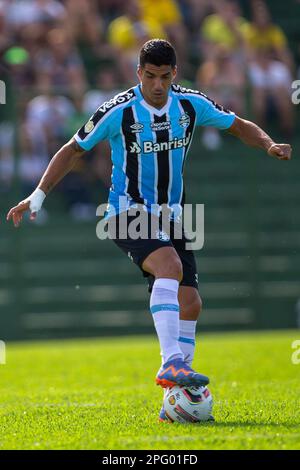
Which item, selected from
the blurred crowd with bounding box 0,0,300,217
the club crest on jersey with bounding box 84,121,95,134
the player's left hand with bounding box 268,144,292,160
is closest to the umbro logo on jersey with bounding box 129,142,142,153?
the club crest on jersey with bounding box 84,121,95,134

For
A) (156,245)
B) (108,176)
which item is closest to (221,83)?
(108,176)

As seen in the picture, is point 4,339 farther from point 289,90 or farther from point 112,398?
point 112,398

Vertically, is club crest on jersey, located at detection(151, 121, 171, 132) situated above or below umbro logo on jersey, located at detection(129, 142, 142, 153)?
above

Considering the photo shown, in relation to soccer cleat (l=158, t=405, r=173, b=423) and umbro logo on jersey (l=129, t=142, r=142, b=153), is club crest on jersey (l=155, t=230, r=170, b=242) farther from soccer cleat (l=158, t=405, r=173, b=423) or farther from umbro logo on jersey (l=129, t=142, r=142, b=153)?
soccer cleat (l=158, t=405, r=173, b=423)

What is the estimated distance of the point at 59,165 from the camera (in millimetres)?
6211

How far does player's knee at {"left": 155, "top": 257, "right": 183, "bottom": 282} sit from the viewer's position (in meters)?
5.93

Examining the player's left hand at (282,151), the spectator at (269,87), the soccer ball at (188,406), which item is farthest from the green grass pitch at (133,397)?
the spectator at (269,87)

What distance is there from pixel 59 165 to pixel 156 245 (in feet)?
2.56

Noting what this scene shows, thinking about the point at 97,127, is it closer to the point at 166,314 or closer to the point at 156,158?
the point at 156,158

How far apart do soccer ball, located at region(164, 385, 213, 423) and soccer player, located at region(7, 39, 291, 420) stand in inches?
13.7

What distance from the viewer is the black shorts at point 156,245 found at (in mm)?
6117

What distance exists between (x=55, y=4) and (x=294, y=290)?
5.74 m

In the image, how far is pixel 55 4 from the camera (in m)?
15.7
